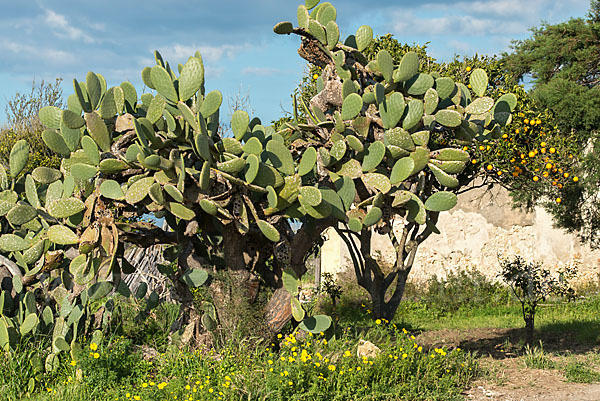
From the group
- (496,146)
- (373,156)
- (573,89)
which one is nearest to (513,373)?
(496,146)

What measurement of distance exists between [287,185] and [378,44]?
353 centimetres

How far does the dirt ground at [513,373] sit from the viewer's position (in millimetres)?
5043

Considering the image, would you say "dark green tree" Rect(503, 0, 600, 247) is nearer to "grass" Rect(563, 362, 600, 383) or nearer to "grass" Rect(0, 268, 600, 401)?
"grass" Rect(563, 362, 600, 383)

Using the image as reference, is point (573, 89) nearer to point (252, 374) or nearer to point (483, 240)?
point (483, 240)

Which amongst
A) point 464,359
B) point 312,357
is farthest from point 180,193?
point 464,359

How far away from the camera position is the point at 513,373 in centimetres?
576

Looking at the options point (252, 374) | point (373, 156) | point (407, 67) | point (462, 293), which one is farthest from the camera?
point (462, 293)

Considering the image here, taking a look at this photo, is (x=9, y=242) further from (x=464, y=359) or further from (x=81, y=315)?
(x=464, y=359)

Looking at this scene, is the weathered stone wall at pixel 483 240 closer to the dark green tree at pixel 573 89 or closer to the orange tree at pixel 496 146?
the dark green tree at pixel 573 89

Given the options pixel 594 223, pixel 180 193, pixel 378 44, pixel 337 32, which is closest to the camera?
→ pixel 180 193

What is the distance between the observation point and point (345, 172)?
15.8 feet

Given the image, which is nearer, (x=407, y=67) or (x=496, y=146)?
(x=407, y=67)

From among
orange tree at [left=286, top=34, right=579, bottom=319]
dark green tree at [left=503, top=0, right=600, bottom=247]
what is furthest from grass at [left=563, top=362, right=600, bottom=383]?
dark green tree at [left=503, top=0, right=600, bottom=247]

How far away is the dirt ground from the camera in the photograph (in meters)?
5.04
